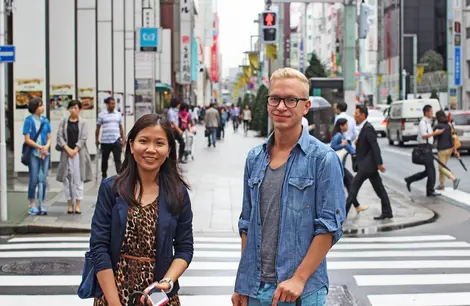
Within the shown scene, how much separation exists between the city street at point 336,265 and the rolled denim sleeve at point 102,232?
406cm

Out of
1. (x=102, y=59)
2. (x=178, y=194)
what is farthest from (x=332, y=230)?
(x=102, y=59)

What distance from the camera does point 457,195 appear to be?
59.3 ft

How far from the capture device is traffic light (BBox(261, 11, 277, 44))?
96.3 ft

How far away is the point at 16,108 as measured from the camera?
19984 mm

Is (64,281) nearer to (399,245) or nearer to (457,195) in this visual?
(399,245)

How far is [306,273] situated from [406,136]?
35534mm

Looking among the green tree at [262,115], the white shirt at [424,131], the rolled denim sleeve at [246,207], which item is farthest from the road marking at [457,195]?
the green tree at [262,115]

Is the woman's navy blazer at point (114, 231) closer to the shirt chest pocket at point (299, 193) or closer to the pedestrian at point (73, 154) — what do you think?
the shirt chest pocket at point (299, 193)

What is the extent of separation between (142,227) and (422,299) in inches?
193

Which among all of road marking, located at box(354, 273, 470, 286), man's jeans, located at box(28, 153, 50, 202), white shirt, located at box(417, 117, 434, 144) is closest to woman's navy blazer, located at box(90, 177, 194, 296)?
road marking, located at box(354, 273, 470, 286)

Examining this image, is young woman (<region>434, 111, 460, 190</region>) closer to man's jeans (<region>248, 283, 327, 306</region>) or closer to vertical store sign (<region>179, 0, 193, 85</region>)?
man's jeans (<region>248, 283, 327, 306</region>)

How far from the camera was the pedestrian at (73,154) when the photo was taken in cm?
1387

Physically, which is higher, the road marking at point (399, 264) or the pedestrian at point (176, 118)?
the pedestrian at point (176, 118)

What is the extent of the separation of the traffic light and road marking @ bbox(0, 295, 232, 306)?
2178 centimetres
